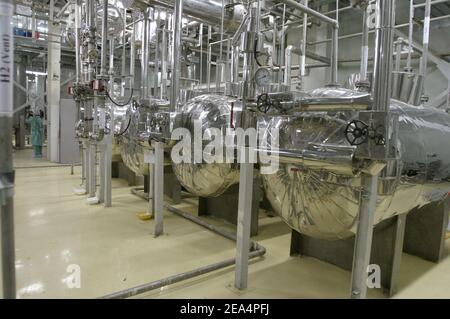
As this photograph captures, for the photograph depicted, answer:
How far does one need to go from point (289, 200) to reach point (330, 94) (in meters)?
0.57

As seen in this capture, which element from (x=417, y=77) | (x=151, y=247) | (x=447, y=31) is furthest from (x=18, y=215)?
(x=447, y=31)

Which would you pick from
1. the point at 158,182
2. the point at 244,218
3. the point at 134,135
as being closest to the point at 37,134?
the point at 134,135

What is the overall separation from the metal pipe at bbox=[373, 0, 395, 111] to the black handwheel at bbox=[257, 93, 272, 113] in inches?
18.2

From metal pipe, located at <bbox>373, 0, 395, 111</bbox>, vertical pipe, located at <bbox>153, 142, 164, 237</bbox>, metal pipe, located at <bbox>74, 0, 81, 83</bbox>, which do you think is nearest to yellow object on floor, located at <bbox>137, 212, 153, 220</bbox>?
vertical pipe, located at <bbox>153, 142, 164, 237</bbox>

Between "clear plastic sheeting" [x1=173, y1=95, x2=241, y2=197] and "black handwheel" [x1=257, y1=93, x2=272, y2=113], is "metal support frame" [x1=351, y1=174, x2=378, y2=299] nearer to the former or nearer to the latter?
"black handwheel" [x1=257, y1=93, x2=272, y2=113]

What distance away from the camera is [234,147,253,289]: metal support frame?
1.46 meters

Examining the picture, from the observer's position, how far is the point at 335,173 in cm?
130

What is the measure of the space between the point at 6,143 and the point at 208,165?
143 centimetres

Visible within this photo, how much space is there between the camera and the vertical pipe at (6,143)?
0.75m

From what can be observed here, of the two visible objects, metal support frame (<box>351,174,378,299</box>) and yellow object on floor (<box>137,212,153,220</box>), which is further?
yellow object on floor (<box>137,212,153,220</box>)
